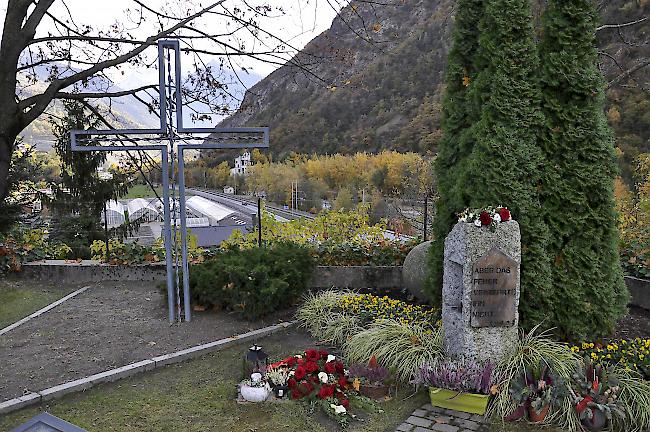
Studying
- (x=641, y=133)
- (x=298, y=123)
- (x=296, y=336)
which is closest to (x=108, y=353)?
(x=296, y=336)

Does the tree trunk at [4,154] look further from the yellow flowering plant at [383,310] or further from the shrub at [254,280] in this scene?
the yellow flowering plant at [383,310]

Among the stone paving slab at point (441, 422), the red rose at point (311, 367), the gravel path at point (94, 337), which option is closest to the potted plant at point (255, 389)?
the red rose at point (311, 367)

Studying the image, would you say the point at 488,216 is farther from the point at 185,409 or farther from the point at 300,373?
the point at 185,409

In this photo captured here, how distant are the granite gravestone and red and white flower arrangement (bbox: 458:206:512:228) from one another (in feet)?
0.15

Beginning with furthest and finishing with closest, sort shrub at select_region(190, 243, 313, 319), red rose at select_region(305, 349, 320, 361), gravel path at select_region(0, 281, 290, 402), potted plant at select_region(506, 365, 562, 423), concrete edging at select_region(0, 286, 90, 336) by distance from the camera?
shrub at select_region(190, 243, 313, 319) < concrete edging at select_region(0, 286, 90, 336) < gravel path at select_region(0, 281, 290, 402) < red rose at select_region(305, 349, 320, 361) < potted plant at select_region(506, 365, 562, 423)

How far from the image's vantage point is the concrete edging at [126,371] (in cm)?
428

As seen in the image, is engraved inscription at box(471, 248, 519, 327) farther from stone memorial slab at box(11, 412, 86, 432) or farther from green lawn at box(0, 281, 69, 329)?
green lawn at box(0, 281, 69, 329)

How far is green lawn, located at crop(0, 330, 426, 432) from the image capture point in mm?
3955

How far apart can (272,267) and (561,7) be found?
172 inches

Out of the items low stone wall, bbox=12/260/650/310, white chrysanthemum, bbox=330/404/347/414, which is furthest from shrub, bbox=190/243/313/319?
white chrysanthemum, bbox=330/404/347/414

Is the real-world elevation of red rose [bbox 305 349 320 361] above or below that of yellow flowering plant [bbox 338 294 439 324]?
below

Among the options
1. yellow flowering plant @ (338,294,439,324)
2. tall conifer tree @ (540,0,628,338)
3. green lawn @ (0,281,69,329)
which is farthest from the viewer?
green lawn @ (0,281,69,329)

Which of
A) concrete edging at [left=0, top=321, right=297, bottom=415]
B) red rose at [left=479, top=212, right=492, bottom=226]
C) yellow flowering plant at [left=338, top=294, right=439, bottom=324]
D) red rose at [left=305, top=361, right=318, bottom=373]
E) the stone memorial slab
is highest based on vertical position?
red rose at [left=479, top=212, right=492, bottom=226]

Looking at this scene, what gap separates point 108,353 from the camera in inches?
212
